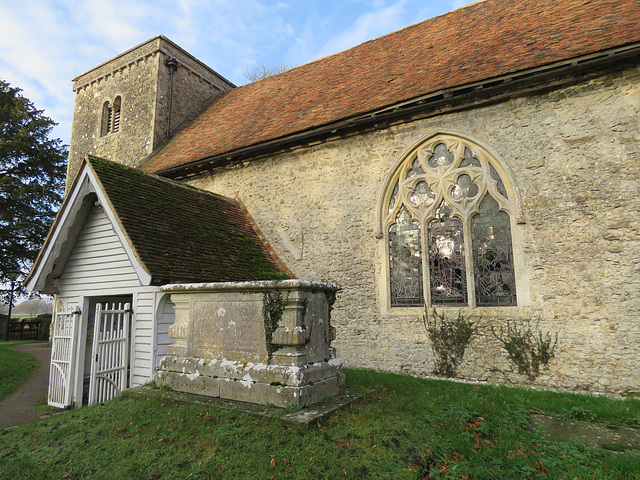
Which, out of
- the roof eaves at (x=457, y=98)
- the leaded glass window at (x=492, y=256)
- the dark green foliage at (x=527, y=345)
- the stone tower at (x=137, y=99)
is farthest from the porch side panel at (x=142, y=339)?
the stone tower at (x=137, y=99)

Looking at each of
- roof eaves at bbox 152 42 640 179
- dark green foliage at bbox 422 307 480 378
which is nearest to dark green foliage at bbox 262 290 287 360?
dark green foliage at bbox 422 307 480 378

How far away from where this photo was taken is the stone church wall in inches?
244

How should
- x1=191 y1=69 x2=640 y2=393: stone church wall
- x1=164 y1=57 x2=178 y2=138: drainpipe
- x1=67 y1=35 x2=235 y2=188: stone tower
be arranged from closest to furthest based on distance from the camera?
x1=191 y1=69 x2=640 y2=393: stone church wall < x1=67 y1=35 x2=235 y2=188: stone tower < x1=164 y1=57 x2=178 y2=138: drainpipe

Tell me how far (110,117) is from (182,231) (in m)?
12.5

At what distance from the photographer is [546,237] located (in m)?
6.83

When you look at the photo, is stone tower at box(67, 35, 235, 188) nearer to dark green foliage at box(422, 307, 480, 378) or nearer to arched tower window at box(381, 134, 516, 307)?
arched tower window at box(381, 134, 516, 307)

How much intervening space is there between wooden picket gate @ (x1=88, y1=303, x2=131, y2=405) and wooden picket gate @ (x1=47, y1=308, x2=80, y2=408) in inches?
19.9

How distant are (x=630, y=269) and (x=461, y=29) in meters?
8.01

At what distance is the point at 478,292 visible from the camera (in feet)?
24.4

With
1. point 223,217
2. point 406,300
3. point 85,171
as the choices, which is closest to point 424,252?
point 406,300

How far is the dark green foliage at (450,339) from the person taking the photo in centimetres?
725

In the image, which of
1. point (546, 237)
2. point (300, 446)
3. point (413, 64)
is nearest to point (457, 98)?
point (413, 64)

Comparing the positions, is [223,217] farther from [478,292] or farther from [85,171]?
[478,292]

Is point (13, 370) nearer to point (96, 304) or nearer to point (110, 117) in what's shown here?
point (96, 304)
